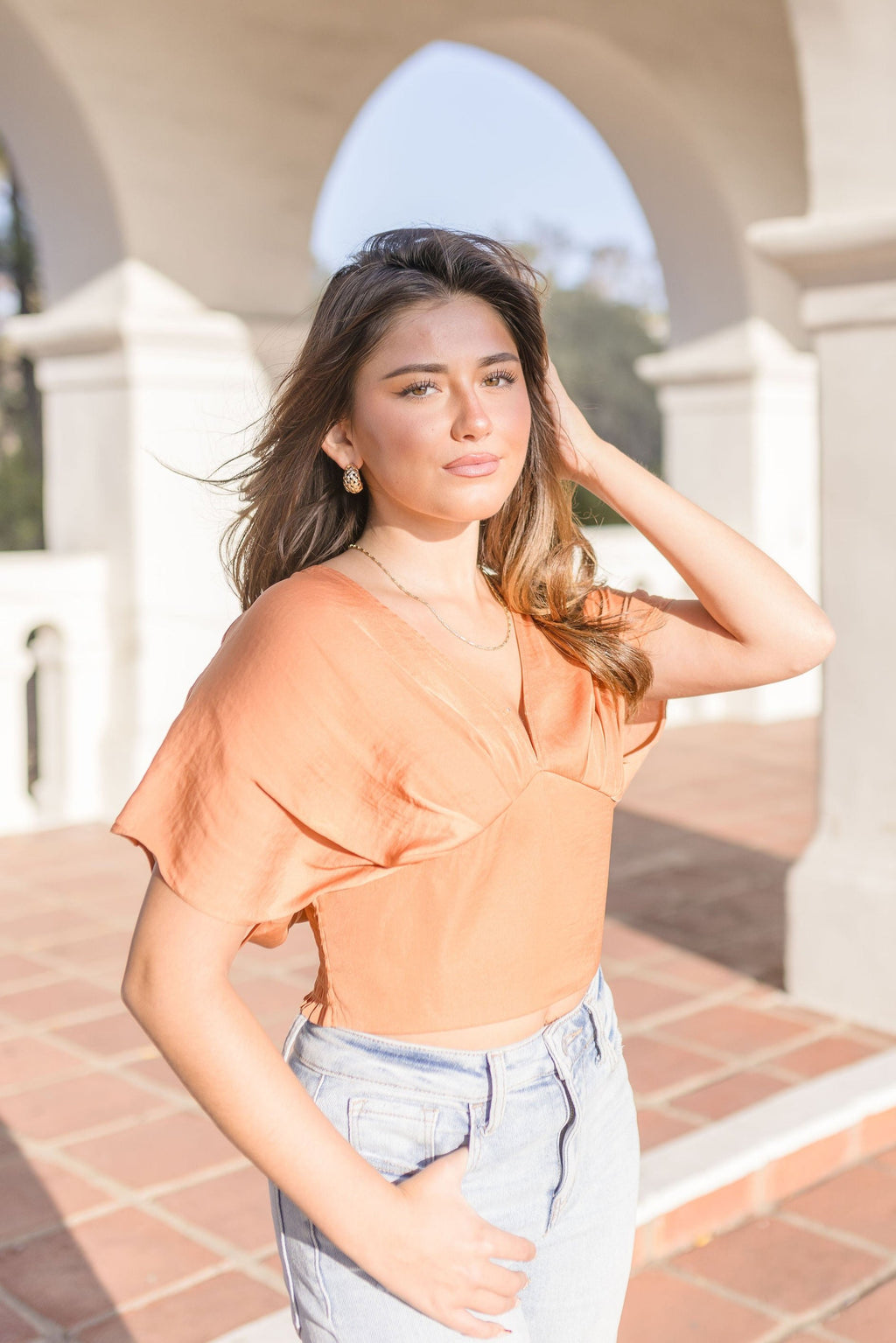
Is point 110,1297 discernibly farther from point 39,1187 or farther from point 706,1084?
point 706,1084

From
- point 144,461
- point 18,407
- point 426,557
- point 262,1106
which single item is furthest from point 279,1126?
point 18,407

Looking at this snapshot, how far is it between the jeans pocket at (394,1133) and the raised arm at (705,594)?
60 centimetres

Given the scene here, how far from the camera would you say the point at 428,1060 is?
1330mm

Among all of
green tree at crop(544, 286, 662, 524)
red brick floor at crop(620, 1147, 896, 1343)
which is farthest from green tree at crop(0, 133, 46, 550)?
green tree at crop(544, 286, 662, 524)

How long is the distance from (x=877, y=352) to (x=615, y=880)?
2470 millimetres

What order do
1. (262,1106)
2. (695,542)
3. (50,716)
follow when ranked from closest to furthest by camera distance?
(262,1106)
(695,542)
(50,716)

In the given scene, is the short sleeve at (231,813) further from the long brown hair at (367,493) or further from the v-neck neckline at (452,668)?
the long brown hair at (367,493)

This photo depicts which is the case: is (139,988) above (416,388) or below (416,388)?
below

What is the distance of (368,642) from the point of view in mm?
1313

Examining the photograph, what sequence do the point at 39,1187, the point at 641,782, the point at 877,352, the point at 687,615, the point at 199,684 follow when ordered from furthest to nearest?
the point at 641,782 → the point at 877,352 → the point at 39,1187 → the point at 687,615 → the point at 199,684

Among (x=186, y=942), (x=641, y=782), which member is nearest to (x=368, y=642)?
(x=186, y=942)

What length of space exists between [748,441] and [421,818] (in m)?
7.80

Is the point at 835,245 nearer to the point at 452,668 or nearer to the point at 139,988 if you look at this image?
the point at 452,668

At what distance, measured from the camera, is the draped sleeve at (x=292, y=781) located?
1.22 m
